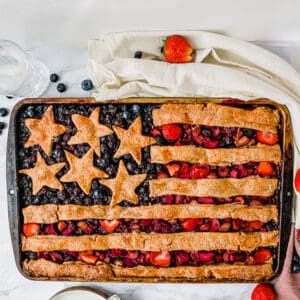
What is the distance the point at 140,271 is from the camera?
2852 mm

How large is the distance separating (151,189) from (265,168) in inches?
20.2

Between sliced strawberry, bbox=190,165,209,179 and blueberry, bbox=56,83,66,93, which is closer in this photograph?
sliced strawberry, bbox=190,165,209,179

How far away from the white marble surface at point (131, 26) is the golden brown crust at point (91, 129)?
0.18 meters

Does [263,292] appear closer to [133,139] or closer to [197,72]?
[133,139]

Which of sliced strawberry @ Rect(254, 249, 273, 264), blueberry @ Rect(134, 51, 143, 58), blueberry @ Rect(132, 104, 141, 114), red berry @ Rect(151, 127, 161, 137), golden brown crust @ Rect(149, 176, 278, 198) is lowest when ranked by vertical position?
sliced strawberry @ Rect(254, 249, 273, 264)

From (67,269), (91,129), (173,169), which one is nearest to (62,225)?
(67,269)

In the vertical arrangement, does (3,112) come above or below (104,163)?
above

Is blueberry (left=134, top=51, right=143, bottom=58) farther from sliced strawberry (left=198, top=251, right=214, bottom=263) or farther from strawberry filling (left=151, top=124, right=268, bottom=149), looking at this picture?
sliced strawberry (left=198, top=251, right=214, bottom=263)

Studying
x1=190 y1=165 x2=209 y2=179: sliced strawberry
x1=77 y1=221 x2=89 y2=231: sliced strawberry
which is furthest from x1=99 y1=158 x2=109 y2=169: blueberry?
x1=190 y1=165 x2=209 y2=179: sliced strawberry

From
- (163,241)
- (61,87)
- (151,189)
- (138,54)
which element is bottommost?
(163,241)

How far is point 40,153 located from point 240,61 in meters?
0.99

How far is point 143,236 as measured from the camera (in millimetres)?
2832

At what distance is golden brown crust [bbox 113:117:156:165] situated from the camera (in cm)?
277

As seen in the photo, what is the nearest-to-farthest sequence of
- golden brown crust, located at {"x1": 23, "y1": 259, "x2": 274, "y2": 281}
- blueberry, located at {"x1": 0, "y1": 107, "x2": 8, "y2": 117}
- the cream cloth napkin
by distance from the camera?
the cream cloth napkin < golden brown crust, located at {"x1": 23, "y1": 259, "x2": 274, "y2": 281} < blueberry, located at {"x1": 0, "y1": 107, "x2": 8, "y2": 117}
